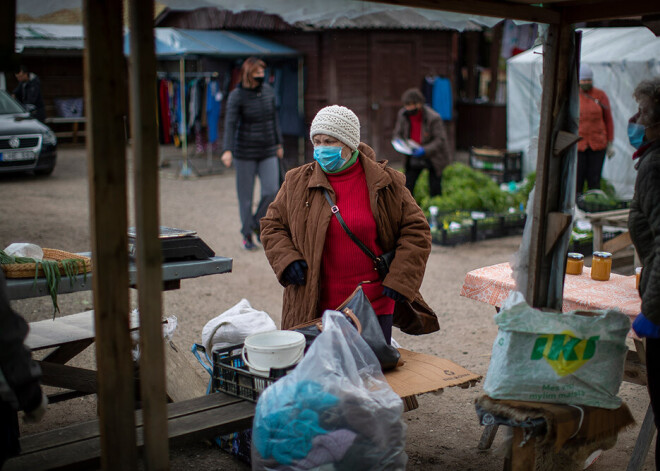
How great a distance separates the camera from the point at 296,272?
379 centimetres

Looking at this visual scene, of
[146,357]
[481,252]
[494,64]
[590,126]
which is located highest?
[494,64]

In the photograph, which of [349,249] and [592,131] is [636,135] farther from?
[592,131]

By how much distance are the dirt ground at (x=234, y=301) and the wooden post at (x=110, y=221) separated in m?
1.44

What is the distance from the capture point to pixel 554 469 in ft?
10.9

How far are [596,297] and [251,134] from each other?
504 cm

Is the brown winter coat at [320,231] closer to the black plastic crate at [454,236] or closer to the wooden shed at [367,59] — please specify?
the black plastic crate at [454,236]

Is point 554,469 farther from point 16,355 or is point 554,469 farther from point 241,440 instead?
point 16,355

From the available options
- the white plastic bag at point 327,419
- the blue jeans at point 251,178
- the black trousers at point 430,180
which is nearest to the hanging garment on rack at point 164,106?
the black trousers at point 430,180

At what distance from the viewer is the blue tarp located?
14.1m

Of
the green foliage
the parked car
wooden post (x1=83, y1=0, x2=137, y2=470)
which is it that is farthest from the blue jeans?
the parked car

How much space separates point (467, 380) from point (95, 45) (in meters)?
2.33

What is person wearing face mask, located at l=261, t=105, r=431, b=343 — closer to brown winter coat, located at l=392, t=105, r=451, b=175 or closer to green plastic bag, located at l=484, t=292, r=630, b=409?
green plastic bag, located at l=484, t=292, r=630, b=409

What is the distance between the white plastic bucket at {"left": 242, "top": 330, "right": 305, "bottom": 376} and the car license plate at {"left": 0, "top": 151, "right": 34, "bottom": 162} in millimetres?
11508

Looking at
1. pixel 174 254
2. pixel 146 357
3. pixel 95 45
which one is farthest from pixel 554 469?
pixel 95 45
